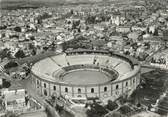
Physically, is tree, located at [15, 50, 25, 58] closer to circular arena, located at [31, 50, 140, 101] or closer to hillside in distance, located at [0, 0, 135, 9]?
circular arena, located at [31, 50, 140, 101]

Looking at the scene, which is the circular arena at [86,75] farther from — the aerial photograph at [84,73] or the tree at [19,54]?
the tree at [19,54]

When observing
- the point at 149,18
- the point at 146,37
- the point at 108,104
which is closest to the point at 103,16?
the point at 149,18

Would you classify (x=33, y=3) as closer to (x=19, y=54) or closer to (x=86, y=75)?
(x=19, y=54)

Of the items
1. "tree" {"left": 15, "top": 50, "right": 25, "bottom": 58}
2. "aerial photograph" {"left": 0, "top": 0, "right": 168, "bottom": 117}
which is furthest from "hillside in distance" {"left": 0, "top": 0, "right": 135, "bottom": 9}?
"tree" {"left": 15, "top": 50, "right": 25, "bottom": 58}

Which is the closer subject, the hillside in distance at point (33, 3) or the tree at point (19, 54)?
the tree at point (19, 54)

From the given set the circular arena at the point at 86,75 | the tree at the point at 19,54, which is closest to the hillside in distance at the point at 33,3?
the tree at the point at 19,54

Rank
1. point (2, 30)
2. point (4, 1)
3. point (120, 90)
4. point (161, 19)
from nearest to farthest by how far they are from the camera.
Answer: point (120, 90) < point (2, 30) < point (161, 19) < point (4, 1)

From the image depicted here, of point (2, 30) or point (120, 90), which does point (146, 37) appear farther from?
point (2, 30)
